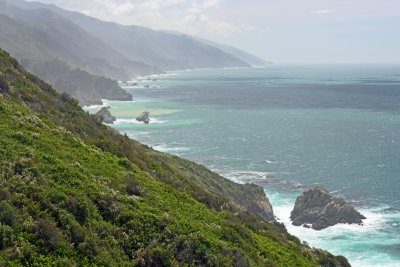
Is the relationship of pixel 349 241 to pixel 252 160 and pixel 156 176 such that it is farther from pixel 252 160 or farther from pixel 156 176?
pixel 252 160

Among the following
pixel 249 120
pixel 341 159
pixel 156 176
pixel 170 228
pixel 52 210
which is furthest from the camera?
pixel 249 120

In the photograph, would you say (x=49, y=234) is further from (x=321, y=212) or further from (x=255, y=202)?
(x=321, y=212)

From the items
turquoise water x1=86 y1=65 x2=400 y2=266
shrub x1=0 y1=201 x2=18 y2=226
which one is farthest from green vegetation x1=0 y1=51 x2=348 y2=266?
turquoise water x1=86 y1=65 x2=400 y2=266

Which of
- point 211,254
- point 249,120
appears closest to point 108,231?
point 211,254

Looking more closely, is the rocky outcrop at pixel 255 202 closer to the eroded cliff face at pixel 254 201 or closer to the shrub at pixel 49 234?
the eroded cliff face at pixel 254 201

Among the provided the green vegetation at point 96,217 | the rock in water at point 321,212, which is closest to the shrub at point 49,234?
the green vegetation at point 96,217

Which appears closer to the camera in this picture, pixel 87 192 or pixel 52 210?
pixel 52 210

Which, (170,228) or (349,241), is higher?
(170,228)

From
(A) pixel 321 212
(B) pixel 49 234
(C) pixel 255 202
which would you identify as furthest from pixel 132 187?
(A) pixel 321 212
